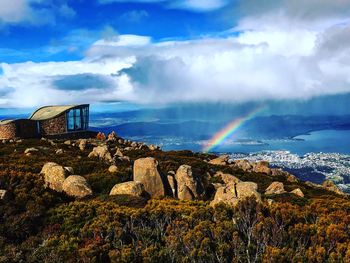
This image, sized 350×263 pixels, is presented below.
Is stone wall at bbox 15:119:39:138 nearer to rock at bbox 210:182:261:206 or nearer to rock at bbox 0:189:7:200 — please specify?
rock at bbox 0:189:7:200

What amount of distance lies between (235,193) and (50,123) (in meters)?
44.8

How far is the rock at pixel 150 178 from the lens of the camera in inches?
981

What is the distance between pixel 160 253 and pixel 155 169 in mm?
11733

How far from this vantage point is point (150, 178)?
25047 mm

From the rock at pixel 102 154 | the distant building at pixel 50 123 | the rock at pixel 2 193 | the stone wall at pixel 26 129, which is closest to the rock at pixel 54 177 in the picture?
the rock at pixel 2 193

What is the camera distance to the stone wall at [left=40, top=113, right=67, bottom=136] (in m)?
62.0

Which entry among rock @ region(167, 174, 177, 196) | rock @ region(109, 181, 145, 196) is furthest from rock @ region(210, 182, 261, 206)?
rock @ region(109, 181, 145, 196)

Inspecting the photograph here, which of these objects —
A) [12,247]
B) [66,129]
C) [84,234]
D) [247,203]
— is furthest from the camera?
[66,129]

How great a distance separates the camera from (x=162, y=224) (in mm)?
16984

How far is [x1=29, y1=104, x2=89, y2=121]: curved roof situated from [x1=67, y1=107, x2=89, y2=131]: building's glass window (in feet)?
3.35

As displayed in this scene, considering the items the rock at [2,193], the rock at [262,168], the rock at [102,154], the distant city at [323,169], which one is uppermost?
the rock at [102,154]

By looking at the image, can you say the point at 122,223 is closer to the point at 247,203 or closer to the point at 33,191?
the point at 247,203

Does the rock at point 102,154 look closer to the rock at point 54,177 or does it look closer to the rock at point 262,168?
the rock at point 54,177

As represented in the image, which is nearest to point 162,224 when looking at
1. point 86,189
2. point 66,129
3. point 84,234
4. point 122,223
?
point 122,223
